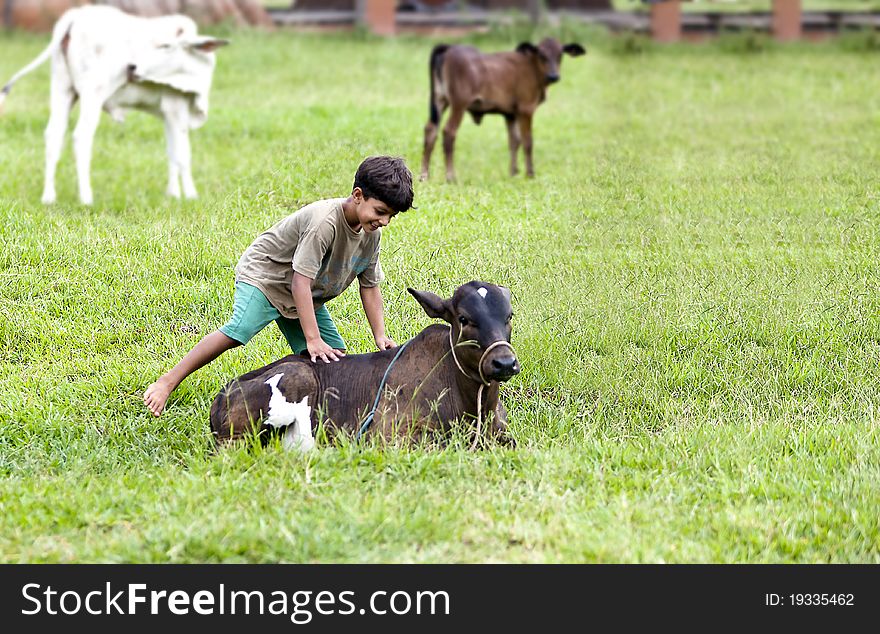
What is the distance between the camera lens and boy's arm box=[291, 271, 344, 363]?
5.61 meters

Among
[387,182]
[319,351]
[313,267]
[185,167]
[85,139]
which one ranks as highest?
[387,182]

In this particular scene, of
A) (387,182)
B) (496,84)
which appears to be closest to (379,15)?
(496,84)

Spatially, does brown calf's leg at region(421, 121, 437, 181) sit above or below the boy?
below

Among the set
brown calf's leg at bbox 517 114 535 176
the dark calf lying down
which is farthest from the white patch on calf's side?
brown calf's leg at bbox 517 114 535 176

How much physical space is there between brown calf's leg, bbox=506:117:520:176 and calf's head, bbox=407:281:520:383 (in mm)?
6485

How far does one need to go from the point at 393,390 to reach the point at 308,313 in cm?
54

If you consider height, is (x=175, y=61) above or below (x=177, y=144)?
above

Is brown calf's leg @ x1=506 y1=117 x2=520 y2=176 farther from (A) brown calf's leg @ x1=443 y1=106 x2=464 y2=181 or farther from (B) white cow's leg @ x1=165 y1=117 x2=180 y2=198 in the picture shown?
(B) white cow's leg @ x1=165 y1=117 x2=180 y2=198

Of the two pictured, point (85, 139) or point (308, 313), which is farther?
point (85, 139)

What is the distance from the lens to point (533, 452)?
219 inches

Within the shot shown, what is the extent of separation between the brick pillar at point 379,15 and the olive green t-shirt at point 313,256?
16664 mm

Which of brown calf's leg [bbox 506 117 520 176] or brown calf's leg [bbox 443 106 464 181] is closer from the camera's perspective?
brown calf's leg [bbox 443 106 464 181]

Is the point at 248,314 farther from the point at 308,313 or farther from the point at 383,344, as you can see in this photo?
the point at 383,344

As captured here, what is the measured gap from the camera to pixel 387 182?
5.39m
